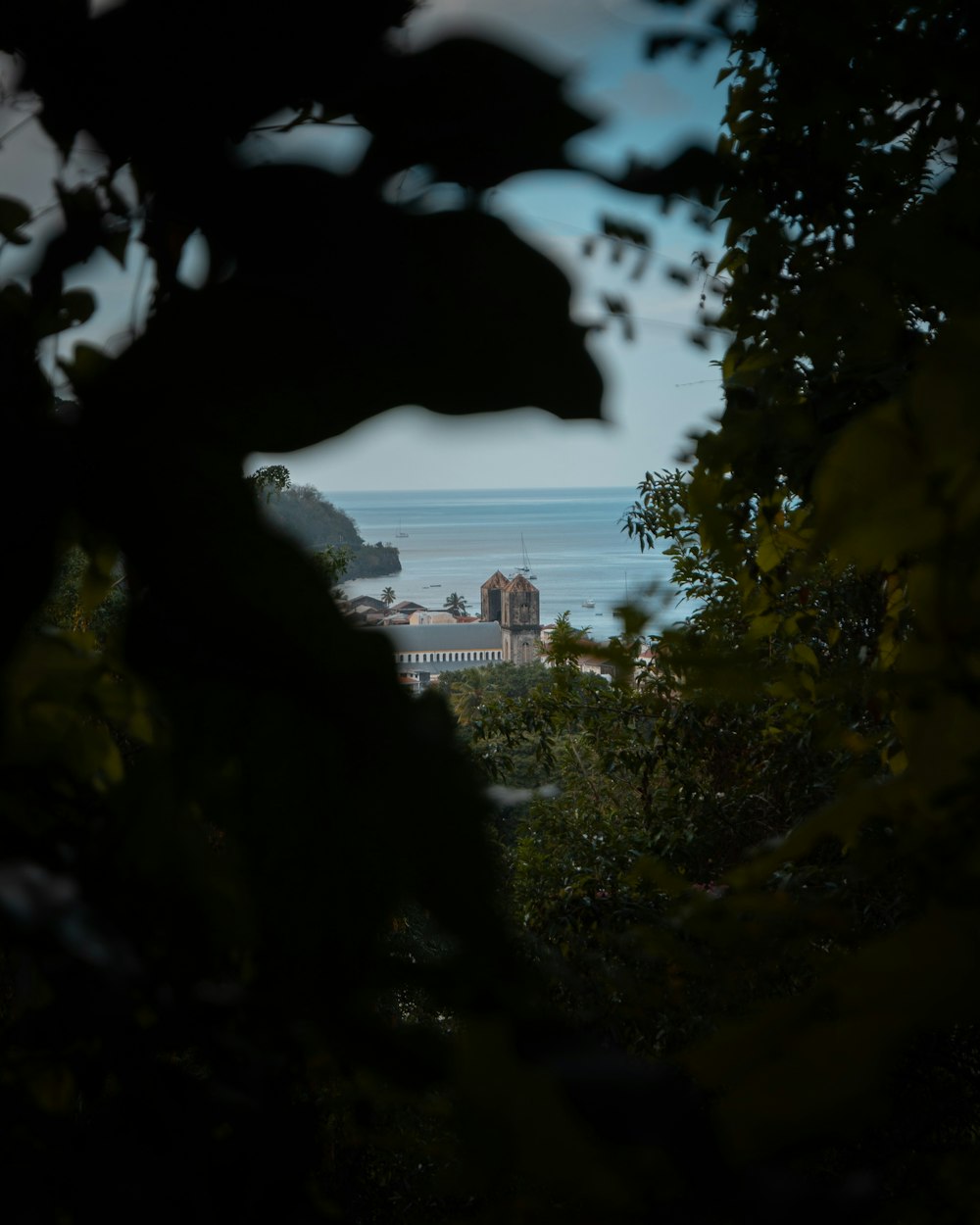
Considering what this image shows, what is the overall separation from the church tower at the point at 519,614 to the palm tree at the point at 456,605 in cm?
56

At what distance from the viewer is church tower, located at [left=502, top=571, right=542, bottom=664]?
11.9 feet

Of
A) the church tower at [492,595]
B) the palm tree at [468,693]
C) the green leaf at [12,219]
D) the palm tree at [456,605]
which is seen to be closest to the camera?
the green leaf at [12,219]

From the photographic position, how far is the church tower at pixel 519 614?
3.62 meters

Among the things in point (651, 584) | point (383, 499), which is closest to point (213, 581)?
point (651, 584)

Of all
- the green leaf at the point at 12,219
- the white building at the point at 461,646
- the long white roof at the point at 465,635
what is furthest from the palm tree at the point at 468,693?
the green leaf at the point at 12,219

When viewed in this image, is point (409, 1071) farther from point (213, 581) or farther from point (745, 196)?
point (745, 196)

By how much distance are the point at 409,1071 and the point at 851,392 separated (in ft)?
2.59

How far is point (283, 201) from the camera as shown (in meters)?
0.28

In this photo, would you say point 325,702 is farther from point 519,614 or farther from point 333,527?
point 519,614

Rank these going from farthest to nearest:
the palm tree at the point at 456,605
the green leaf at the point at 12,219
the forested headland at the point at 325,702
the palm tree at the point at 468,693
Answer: the palm tree at the point at 468,693, the palm tree at the point at 456,605, the green leaf at the point at 12,219, the forested headland at the point at 325,702

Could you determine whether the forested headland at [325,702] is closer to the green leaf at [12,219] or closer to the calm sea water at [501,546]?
the green leaf at [12,219]

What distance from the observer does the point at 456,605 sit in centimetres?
291

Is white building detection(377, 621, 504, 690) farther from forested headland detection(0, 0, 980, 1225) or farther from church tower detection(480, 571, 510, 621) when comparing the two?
forested headland detection(0, 0, 980, 1225)

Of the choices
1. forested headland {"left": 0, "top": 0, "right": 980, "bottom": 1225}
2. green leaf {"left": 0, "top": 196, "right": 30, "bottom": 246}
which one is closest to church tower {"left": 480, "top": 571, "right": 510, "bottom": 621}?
green leaf {"left": 0, "top": 196, "right": 30, "bottom": 246}
